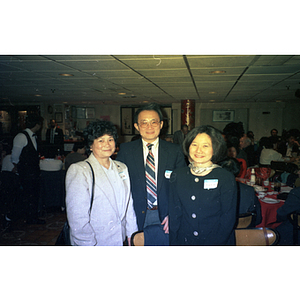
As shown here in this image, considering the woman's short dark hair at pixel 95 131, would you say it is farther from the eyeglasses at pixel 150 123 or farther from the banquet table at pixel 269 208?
the banquet table at pixel 269 208

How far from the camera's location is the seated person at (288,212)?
2.12 m

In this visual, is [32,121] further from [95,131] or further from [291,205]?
[291,205]

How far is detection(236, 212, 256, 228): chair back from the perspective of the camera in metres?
2.21

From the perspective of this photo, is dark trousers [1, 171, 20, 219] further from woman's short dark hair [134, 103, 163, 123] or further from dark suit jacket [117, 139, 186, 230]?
woman's short dark hair [134, 103, 163, 123]

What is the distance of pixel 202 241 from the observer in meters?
1.51

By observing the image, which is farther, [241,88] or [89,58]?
[241,88]

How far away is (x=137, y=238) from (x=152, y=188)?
1.30 ft

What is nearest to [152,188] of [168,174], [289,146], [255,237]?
[168,174]

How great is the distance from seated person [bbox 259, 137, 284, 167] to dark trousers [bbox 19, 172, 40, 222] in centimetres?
374

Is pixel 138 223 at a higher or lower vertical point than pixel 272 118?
lower

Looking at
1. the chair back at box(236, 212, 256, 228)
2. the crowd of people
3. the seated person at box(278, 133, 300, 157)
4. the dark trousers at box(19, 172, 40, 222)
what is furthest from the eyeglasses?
the seated person at box(278, 133, 300, 157)
